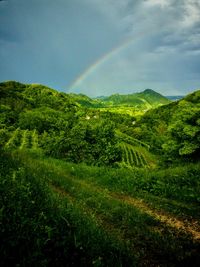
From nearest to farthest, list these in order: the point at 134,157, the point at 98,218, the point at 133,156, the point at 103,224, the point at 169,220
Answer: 1. the point at 103,224
2. the point at 98,218
3. the point at 169,220
4. the point at 134,157
5. the point at 133,156

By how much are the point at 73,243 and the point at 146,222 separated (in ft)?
13.7

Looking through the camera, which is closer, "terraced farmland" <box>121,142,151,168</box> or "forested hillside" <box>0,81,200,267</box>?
"forested hillside" <box>0,81,200,267</box>

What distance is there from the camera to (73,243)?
5113 mm

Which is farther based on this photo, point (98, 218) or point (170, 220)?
point (170, 220)

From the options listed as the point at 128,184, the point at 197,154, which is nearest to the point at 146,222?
the point at 128,184

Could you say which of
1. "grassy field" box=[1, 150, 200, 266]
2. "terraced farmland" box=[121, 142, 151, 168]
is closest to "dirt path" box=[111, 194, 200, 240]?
"grassy field" box=[1, 150, 200, 266]

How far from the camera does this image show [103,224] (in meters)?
8.03

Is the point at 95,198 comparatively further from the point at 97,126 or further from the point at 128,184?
the point at 97,126

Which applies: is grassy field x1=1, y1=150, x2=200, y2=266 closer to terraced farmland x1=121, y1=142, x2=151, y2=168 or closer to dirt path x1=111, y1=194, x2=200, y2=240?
dirt path x1=111, y1=194, x2=200, y2=240

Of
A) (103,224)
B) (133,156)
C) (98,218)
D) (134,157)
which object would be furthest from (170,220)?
(133,156)

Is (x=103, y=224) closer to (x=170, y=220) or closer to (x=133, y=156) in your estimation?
(x=170, y=220)

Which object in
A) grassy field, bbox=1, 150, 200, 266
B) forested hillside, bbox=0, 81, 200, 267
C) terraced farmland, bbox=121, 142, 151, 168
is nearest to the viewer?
forested hillside, bbox=0, 81, 200, 267

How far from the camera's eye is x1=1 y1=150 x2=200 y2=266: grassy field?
4.80 meters

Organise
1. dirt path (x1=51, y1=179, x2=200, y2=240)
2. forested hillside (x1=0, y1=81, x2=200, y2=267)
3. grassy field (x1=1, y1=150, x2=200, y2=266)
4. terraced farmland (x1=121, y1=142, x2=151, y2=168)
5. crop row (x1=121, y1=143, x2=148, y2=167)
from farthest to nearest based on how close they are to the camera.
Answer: crop row (x1=121, y1=143, x2=148, y2=167) → terraced farmland (x1=121, y1=142, x2=151, y2=168) → dirt path (x1=51, y1=179, x2=200, y2=240) → grassy field (x1=1, y1=150, x2=200, y2=266) → forested hillside (x1=0, y1=81, x2=200, y2=267)
